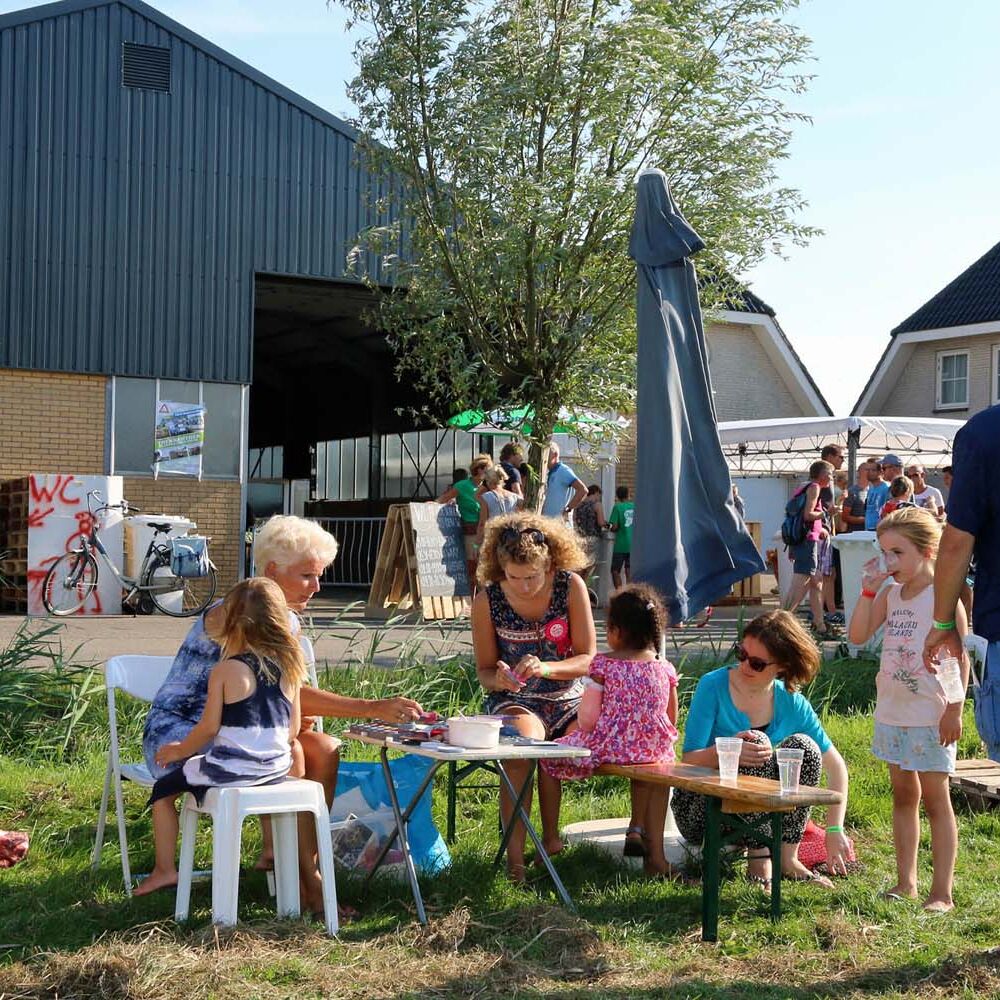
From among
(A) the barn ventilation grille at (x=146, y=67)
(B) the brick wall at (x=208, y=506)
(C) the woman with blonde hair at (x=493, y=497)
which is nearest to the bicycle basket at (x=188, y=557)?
(B) the brick wall at (x=208, y=506)

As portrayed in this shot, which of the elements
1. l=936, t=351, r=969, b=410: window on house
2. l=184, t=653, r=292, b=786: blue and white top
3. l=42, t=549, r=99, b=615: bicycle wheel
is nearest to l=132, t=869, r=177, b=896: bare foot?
l=184, t=653, r=292, b=786: blue and white top

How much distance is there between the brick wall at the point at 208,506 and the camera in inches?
767

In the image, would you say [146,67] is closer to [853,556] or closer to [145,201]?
[145,201]

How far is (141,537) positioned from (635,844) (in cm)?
1273

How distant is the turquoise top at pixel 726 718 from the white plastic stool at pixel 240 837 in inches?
63.9

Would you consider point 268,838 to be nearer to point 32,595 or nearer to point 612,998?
point 612,998

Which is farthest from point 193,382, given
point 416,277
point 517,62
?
point 517,62

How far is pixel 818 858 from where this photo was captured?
18.9ft

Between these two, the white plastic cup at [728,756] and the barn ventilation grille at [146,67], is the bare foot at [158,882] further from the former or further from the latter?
the barn ventilation grille at [146,67]

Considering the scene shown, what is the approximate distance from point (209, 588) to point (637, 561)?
1270 cm

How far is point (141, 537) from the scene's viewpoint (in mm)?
17391

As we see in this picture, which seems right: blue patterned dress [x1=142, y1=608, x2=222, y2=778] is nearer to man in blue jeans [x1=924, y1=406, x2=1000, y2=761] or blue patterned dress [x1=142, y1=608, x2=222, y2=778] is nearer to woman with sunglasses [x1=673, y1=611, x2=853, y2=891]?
woman with sunglasses [x1=673, y1=611, x2=853, y2=891]

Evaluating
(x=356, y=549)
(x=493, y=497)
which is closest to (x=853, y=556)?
(x=493, y=497)

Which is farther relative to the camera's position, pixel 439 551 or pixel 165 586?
pixel 165 586
